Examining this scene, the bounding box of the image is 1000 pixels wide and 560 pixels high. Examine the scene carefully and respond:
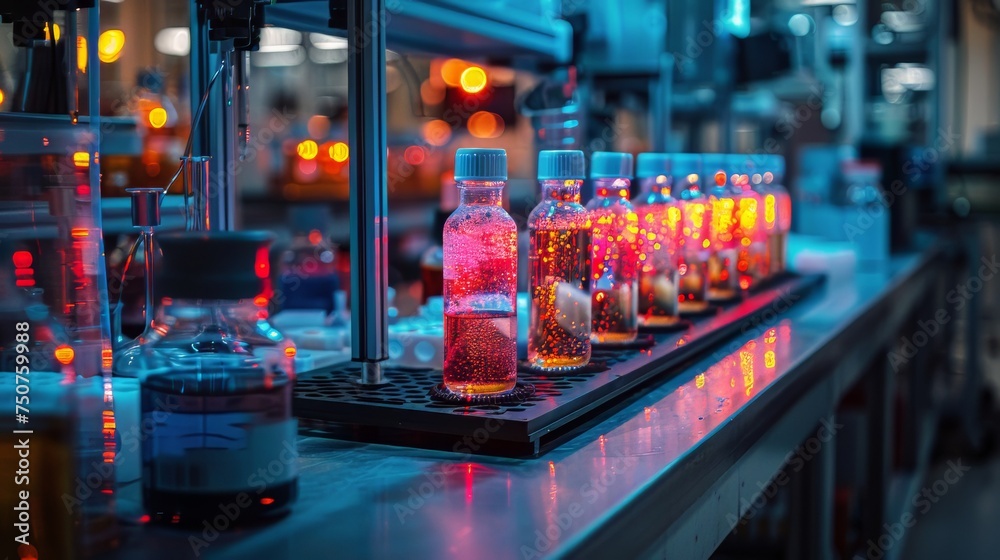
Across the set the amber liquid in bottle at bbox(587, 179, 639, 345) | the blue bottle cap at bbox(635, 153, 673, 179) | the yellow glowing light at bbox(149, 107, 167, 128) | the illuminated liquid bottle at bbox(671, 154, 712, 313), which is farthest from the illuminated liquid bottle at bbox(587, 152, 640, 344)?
the yellow glowing light at bbox(149, 107, 167, 128)

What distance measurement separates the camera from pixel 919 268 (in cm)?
280

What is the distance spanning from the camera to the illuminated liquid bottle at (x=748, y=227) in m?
1.77

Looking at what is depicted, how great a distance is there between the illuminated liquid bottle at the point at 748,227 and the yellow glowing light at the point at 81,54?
1.12m

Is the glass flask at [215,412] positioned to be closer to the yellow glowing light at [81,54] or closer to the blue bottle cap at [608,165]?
the yellow glowing light at [81,54]

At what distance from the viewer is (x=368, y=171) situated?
1.00 m

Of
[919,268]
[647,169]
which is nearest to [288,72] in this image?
[919,268]

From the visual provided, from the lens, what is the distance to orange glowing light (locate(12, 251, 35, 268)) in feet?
2.49

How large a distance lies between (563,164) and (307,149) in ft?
16.6

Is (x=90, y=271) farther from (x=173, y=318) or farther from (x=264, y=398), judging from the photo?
(x=264, y=398)

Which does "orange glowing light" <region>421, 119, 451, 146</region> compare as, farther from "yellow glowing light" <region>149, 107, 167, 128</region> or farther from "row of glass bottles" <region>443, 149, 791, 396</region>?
"row of glass bottles" <region>443, 149, 791, 396</region>

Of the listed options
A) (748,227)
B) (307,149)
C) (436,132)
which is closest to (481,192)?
(748,227)

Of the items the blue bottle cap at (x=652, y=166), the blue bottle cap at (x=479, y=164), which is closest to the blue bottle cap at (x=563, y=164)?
the blue bottle cap at (x=479, y=164)

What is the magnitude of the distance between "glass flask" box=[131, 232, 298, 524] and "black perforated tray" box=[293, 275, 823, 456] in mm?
204

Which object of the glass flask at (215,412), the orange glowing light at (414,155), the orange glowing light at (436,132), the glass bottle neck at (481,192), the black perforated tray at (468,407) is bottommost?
the black perforated tray at (468,407)
